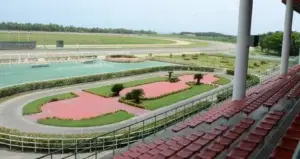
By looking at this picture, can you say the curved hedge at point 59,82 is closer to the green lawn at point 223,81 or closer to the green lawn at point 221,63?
the green lawn at point 223,81

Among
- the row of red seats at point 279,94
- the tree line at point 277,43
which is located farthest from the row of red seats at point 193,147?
the tree line at point 277,43

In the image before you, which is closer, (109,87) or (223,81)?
(109,87)

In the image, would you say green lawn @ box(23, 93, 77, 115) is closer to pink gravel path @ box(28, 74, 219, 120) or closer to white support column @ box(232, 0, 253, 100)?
pink gravel path @ box(28, 74, 219, 120)

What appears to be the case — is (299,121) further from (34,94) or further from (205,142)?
(34,94)

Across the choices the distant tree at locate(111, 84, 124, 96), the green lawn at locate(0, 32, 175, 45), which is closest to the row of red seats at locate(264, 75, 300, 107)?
the distant tree at locate(111, 84, 124, 96)

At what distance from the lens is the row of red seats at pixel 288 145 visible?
5598 millimetres

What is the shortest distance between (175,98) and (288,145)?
63.9 ft

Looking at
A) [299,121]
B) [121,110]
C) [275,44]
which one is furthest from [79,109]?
[275,44]

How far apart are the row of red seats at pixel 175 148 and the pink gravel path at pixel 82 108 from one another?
37.2 feet

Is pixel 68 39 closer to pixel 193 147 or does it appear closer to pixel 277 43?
pixel 277 43

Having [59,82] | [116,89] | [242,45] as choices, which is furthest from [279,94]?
[59,82]

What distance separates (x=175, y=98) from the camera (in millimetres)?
25500

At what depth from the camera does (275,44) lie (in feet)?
237

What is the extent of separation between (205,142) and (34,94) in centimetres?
2029
